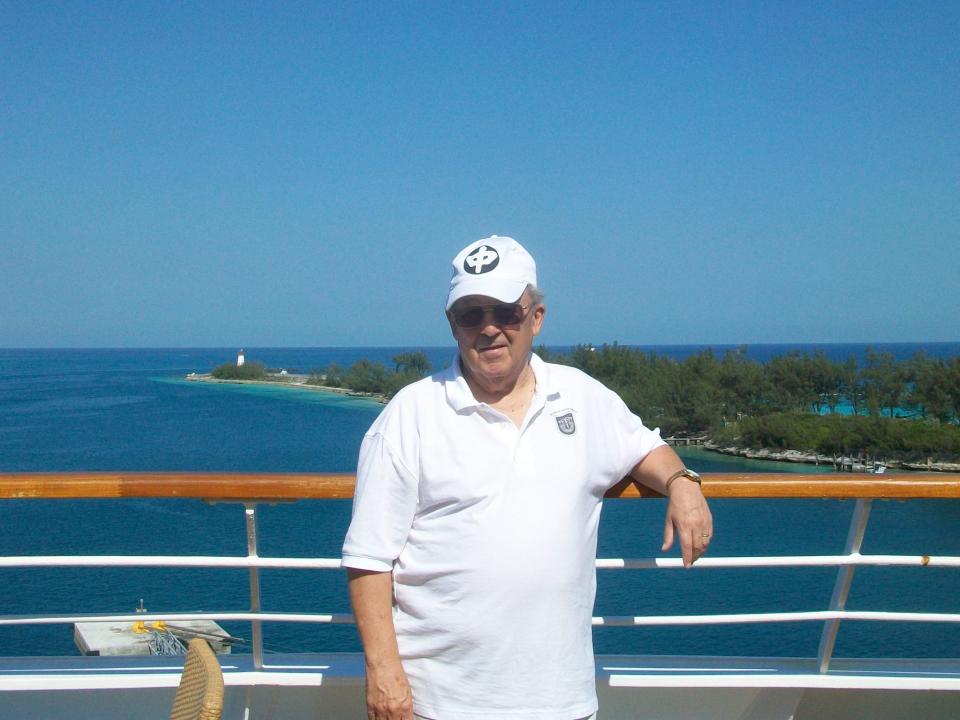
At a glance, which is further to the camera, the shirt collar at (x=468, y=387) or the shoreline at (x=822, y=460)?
the shoreline at (x=822, y=460)

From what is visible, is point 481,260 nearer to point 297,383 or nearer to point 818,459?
point 818,459

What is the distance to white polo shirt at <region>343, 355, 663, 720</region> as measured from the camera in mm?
1260

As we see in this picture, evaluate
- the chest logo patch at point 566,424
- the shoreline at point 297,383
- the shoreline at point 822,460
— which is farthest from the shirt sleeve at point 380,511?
the shoreline at point 297,383

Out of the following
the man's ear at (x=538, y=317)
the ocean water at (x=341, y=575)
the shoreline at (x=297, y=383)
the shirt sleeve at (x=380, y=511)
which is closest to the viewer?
the shirt sleeve at (x=380, y=511)

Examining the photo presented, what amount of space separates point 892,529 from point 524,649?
20390 millimetres

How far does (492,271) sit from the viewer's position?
130cm

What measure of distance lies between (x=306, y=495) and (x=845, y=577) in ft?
3.46

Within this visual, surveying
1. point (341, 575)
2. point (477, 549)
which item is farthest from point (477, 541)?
point (341, 575)

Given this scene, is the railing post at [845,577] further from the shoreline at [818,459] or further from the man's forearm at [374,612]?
the shoreline at [818,459]

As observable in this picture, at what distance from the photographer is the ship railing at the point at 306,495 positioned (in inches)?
60.9

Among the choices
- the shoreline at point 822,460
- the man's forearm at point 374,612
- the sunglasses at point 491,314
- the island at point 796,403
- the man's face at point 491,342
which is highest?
the sunglasses at point 491,314

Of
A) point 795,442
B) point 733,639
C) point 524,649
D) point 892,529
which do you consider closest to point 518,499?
point 524,649

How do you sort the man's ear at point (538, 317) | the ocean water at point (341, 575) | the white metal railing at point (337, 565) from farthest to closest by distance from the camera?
the ocean water at point (341, 575), the white metal railing at point (337, 565), the man's ear at point (538, 317)

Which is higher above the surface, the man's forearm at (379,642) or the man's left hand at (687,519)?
the man's left hand at (687,519)
